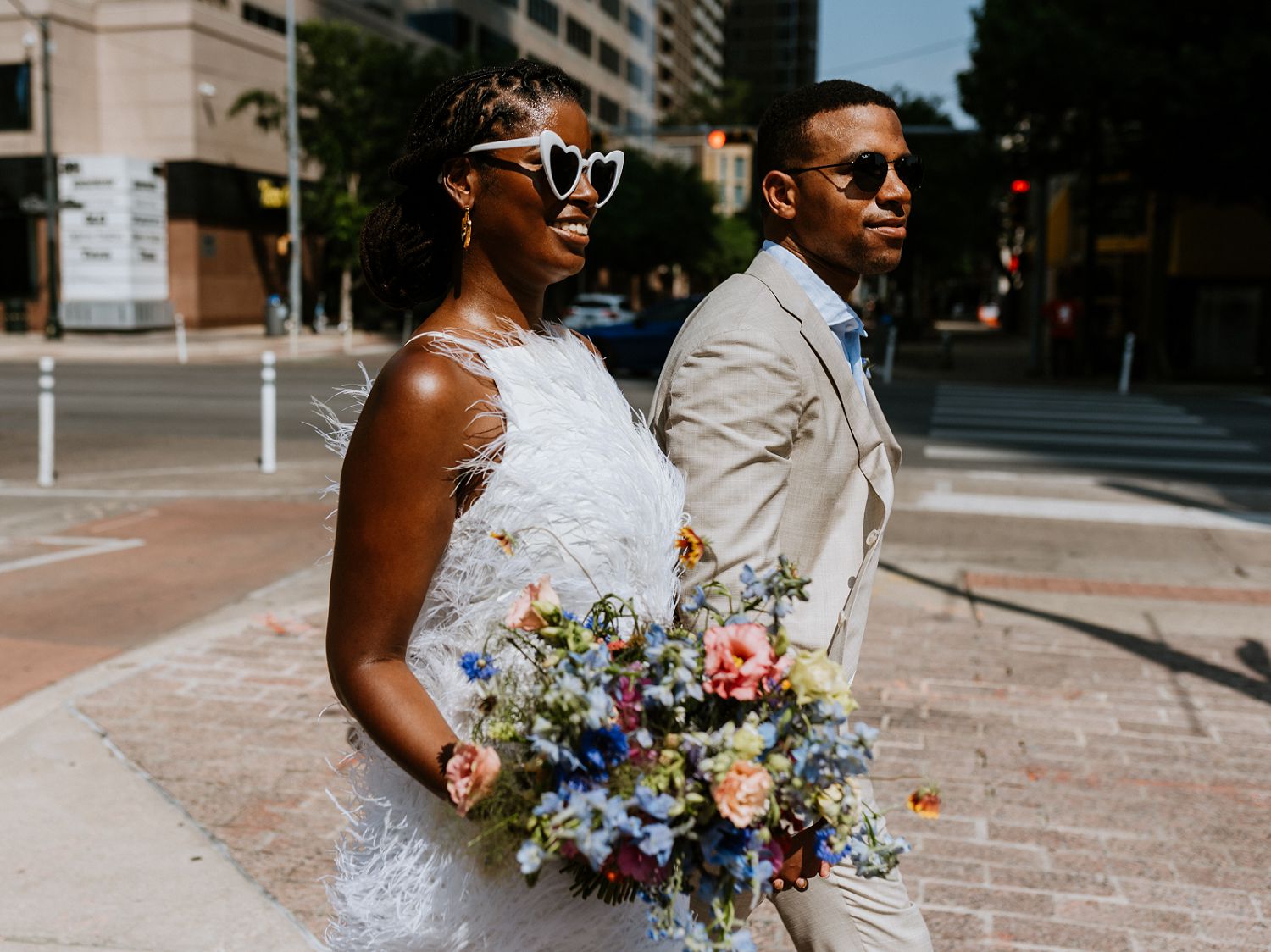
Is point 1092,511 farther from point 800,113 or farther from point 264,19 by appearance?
point 264,19

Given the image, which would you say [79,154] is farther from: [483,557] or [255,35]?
[483,557]

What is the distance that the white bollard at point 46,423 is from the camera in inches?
410

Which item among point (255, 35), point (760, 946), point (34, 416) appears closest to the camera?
point (760, 946)

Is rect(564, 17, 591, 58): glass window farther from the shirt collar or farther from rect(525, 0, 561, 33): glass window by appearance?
the shirt collar

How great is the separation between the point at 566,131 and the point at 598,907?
47.4 inches

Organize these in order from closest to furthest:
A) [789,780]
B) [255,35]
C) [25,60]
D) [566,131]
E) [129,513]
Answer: [789,780] < [566,131] < [129,513] < [25,60] < [255,35]

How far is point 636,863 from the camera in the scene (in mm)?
1477

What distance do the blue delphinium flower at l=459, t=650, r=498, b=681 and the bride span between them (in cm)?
15


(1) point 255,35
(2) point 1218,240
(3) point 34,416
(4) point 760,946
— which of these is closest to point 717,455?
(4) point 760,946

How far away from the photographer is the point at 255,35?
41312 mm

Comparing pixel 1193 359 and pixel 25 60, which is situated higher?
pixel 25 60

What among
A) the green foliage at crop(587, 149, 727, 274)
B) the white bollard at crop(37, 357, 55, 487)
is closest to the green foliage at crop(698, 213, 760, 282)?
the green foliage at crop(587, 149, 727, 274)

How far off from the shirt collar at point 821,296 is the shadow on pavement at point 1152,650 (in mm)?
4120

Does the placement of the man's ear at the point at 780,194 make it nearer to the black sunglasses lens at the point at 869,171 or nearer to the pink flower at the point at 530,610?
the black sunglasses lens at the point at 869,171
